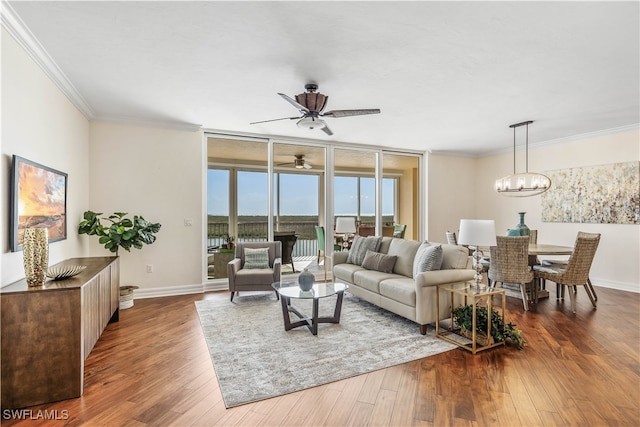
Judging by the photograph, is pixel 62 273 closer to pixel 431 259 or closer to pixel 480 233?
pixel 431 259

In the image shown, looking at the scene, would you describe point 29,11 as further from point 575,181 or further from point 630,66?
point 575,181

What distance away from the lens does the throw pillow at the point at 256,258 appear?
4965mm

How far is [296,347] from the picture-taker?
3.11m

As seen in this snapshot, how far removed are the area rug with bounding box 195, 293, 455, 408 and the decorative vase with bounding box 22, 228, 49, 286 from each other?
1.48 meters

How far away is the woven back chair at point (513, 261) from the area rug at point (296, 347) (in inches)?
65.7

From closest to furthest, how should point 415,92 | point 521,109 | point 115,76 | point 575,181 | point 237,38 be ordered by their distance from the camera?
point 237,38 → point 115,76 → point 415,92 → point 521,109 → point 575,181

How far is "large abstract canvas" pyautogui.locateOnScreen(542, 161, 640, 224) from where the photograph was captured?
528 centimetres

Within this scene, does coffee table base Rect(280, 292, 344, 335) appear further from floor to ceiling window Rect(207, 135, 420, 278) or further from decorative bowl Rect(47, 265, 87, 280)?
floor to ceiling window Rect(207, 135, 420, 278)

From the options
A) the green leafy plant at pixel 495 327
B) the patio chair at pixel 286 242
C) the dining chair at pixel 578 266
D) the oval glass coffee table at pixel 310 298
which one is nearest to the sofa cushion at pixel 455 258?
the green leafy plant at pixel 495 327

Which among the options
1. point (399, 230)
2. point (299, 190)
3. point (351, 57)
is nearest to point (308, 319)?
point (351, 57)

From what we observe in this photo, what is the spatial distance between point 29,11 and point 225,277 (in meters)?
4.30

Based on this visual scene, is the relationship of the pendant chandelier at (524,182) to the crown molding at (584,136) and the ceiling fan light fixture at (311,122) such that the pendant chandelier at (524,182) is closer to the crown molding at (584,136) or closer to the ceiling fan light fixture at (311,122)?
the crown molding at (584,136)

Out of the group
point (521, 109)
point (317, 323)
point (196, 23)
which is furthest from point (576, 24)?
point (317, 323)

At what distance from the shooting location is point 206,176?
5.59m
